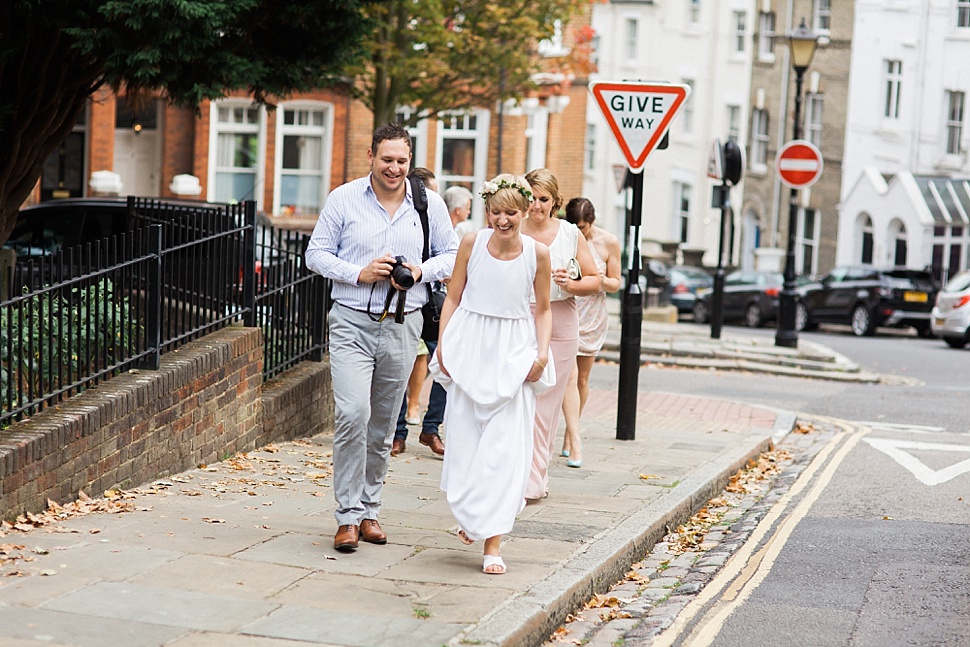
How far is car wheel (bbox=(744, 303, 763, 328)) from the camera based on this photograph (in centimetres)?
3509

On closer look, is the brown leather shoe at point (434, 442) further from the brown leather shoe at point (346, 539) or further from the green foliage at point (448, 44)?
the green foliage at point (448, 44)

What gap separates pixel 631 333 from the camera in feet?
36.7

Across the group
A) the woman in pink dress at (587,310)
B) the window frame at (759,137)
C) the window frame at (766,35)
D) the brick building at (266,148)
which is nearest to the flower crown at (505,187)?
the woman in pink dress at (587,310)

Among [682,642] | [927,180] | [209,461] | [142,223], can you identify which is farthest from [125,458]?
[927,180]

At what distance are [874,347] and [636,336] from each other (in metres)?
16.7

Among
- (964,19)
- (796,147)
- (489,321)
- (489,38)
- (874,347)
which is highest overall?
(964,19)

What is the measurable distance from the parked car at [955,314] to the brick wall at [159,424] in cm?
1896

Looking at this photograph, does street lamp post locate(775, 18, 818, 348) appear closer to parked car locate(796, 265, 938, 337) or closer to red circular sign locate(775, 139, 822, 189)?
red circular sign locate(775, 139, 822, 189)

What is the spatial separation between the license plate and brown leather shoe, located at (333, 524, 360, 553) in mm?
27917

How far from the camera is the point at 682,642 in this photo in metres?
6.03

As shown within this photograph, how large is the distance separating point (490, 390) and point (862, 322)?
92.0 ft

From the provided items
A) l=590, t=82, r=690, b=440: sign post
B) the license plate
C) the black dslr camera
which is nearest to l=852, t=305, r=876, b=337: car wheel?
the license plate

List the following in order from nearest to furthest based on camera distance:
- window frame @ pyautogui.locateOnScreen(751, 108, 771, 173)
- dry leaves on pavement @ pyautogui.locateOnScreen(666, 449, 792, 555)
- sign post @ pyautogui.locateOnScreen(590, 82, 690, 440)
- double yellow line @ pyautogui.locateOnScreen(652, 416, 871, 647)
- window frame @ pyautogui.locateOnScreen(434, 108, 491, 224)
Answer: double yellow line @ pyautogui.locateOnScreen(652, 416, 871, 647)
dry leaves on pavement @ pyautogui.locateOnScreen(666, 449, 792, 555)
sign post @ pyautogui.locateOnScreen(590, 82, 690, 440)
window frame @ pyautogui.locateOnScreen(434, 108, 491, 224)
window frame @ pyautogui.locateOnScreen(751, 108, 771, 173)

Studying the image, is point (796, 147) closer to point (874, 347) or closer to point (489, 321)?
point (874, 347)
